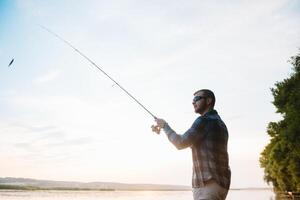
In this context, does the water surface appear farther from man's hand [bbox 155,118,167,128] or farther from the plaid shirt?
the plaid shirt

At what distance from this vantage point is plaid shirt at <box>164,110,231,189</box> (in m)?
4.49

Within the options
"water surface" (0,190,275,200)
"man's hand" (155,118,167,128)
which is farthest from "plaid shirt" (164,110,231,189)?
"water surface" (0,190,275,200)

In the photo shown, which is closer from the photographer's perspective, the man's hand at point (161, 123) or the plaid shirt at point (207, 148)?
the plaid shirt at point (207, 148)

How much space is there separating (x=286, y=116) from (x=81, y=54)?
85.5 ft

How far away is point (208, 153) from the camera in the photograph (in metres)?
4.57

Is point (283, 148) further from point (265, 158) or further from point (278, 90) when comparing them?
point (265, 158)

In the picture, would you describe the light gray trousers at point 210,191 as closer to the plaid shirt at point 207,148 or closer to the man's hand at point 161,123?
the plaid shirt at point 207,148

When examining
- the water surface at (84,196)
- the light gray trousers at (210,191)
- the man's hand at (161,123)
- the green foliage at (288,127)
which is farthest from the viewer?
the water surface at (84,196)

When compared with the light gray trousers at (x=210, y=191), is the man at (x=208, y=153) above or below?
above

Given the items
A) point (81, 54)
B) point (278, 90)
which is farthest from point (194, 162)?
point (278, 90)

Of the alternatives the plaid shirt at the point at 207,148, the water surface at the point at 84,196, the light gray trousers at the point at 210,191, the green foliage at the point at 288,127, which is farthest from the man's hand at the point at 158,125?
the water surface at the point at 84,196

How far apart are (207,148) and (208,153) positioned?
0.06 m

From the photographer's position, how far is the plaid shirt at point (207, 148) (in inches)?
177

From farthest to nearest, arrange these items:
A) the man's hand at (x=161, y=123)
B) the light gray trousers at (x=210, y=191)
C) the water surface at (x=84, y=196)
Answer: the water surface at (x=84, y=196) < the man's hand at (x=161, y=123) < the light gray trousers at (x=210, y=191)
